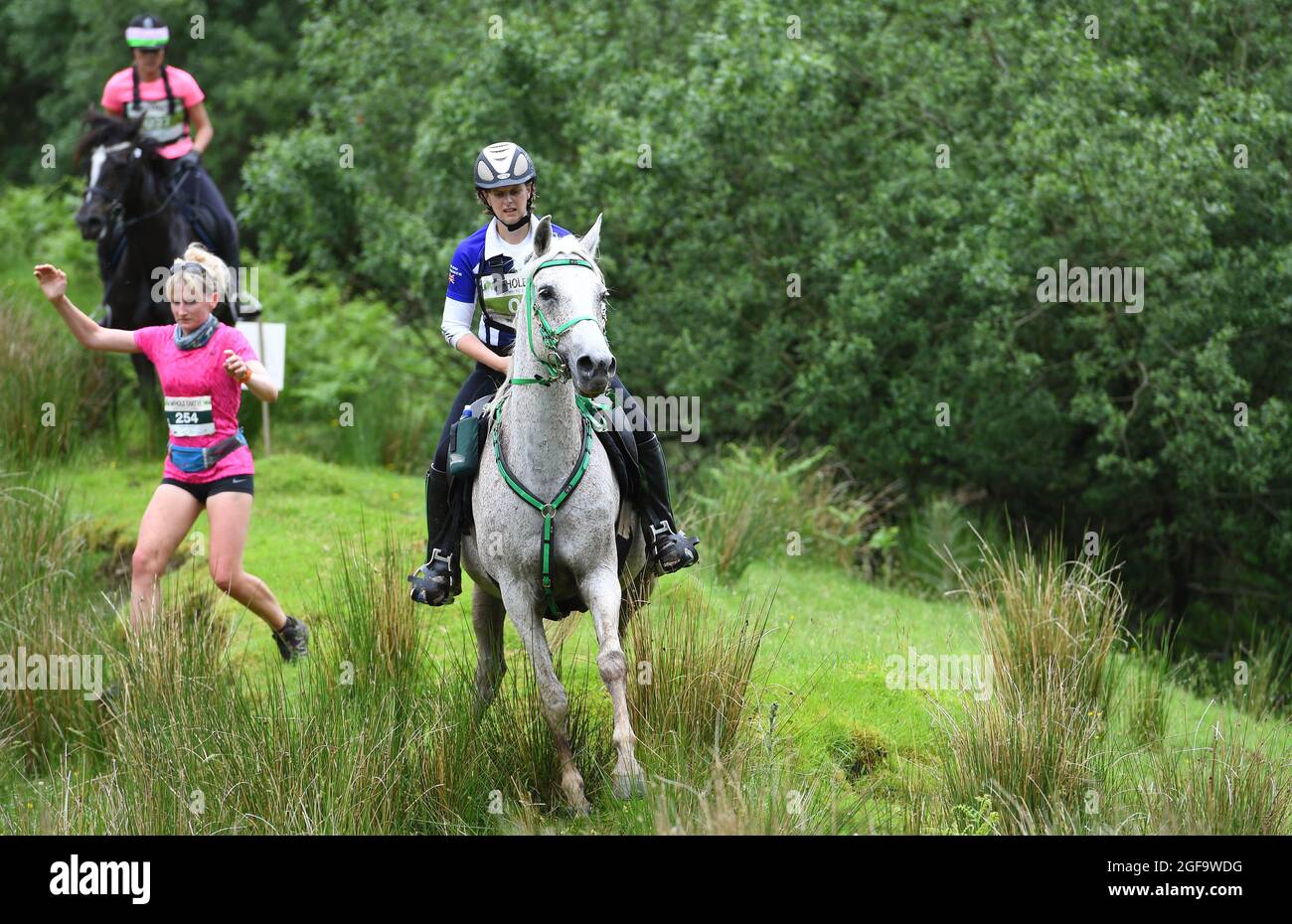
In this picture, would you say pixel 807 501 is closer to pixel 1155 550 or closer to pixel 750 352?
pixel 750 352

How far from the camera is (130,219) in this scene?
1241cm

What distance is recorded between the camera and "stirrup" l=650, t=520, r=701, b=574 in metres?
6.71

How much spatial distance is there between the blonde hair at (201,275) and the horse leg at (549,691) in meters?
2.85

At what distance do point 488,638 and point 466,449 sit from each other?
1047mm

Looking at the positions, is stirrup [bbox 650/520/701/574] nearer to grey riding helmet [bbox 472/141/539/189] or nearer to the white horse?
the white horse

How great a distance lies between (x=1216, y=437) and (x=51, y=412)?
A: 10048 millimetres

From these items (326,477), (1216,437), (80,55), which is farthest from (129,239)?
(80,55)

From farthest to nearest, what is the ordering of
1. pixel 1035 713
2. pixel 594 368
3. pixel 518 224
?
pixel 518 224
pixel 1035 713
pixel 594 368

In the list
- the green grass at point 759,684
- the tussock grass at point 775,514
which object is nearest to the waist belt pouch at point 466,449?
the green grass at point 759,684
